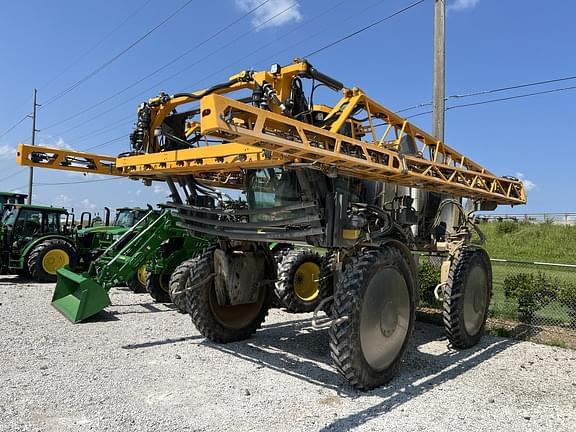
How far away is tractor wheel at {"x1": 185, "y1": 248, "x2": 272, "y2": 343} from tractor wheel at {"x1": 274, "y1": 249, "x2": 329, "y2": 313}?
2.10 meters

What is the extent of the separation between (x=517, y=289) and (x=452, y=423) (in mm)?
5266

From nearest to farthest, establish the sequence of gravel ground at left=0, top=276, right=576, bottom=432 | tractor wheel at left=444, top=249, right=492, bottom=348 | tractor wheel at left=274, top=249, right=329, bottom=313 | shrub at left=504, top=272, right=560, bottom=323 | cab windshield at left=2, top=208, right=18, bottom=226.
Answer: gravel ground at left=0, top=276, right=576, bottom=432, tractor wheel at left=444, top=249, right=492, bottom=348, shrub at left=504, top=272, right=560, bottom=323, tractor wheel at left=274, top=249, right=329, bottom=313, cab windshield at left=2, top=208, right=18, bottom=226

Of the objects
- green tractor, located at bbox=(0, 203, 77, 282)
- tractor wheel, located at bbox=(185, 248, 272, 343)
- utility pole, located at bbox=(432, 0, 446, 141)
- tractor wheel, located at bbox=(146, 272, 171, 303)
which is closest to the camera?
tractor wheel, located at bbox=(185, 248, 272, 343)

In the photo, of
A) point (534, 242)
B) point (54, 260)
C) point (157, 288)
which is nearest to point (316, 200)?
point (157, 288)

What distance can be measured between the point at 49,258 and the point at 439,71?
10484mm

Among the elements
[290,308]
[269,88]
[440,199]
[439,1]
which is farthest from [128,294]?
[439,1]

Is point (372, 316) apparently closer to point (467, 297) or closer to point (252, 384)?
point (252, 384)

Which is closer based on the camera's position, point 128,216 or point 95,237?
point 95,237

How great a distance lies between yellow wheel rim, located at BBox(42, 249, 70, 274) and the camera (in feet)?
42.6

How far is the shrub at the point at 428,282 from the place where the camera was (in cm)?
1020

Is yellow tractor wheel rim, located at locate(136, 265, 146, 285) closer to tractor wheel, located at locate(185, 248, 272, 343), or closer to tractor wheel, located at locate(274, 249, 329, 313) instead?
tractor wheel, located at locate(274, 249, 329, 313)

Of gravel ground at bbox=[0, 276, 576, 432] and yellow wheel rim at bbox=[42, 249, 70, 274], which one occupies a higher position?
yellow wheel rim at bbox=[42, 249, 70, 274]

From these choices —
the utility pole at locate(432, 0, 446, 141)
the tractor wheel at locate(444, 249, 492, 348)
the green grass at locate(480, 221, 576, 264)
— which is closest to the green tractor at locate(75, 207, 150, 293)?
the utility pole at locate(432, 0, 446, 141)

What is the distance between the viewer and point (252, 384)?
5.57m
